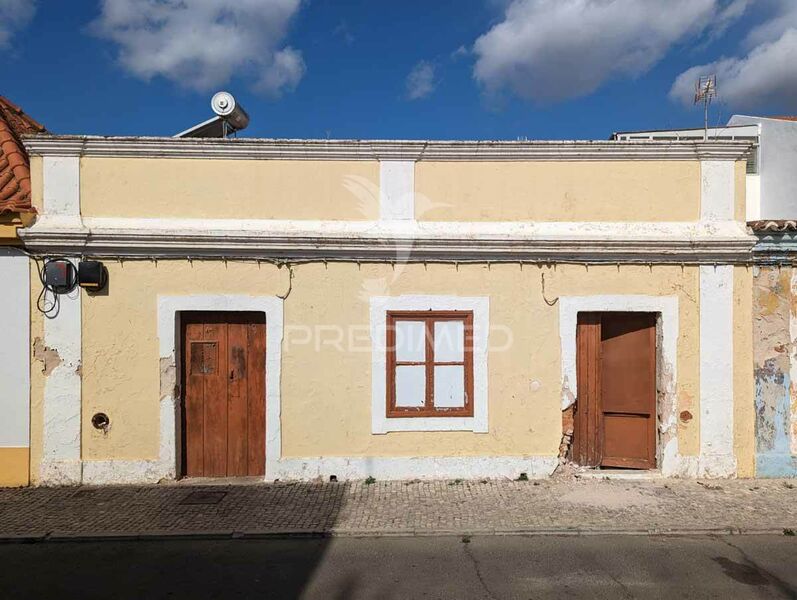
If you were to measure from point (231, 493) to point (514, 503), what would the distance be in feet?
10.8

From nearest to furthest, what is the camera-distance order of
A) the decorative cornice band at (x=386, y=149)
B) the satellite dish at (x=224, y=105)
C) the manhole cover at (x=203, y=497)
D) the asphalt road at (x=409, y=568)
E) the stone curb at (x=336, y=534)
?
1. the asphalt road at (x=409, y=568)
2. the stone curb at (x=336, y=534)
3. the manhole cover at (x=203, y=497)
4. the decorative cornice band at (x=386, y=149)
5. the satellite dish at (x=224, y=105)

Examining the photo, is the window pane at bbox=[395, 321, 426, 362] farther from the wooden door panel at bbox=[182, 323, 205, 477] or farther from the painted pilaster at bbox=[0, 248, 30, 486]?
the painted pilaster at bbox=[0, 248, 30, 486]

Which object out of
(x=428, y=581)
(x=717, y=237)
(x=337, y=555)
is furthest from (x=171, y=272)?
(x=717, y=237)

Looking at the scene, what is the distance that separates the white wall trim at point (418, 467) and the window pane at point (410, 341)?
1.27 metres

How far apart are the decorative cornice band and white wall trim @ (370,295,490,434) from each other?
1.84m

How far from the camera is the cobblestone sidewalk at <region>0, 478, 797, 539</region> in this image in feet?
17.7

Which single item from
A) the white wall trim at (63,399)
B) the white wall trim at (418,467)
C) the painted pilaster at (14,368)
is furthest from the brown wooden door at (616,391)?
the painted pilaster at (14,368)

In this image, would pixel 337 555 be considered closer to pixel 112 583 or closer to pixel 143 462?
pixel 112 583

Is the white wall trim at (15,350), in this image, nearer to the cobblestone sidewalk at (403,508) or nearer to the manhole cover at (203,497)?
the cobblestone sidewalk at (403,508)

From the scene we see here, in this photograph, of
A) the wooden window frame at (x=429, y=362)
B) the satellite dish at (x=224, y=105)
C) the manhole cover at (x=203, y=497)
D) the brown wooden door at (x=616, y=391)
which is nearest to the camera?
the manhole cover at (x=203, y=497)

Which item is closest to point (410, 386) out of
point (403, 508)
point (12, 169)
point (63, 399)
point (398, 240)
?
point (403, 508)

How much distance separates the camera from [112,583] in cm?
446

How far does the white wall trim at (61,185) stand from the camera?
6.75 meters

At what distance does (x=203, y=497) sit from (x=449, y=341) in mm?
3460
